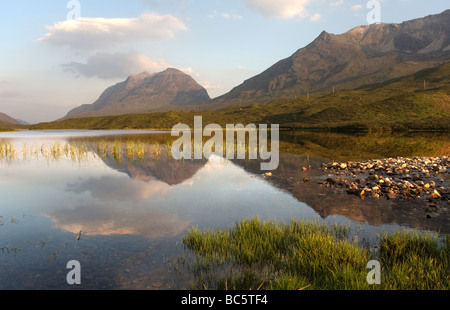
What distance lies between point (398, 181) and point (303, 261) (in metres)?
15.0

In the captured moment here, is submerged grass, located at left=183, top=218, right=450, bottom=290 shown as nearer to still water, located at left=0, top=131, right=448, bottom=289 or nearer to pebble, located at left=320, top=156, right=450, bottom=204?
still water, located at left=0, top=131, right=448, bottom=289

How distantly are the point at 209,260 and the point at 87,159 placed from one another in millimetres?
29764

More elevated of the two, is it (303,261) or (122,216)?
(303,261)

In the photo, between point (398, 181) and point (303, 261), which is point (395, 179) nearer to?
point (398, 181)

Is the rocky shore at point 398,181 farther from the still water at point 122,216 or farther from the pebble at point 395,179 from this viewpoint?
the still water at point 122,216

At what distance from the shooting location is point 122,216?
45.5ft

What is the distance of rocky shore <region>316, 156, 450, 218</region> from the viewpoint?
1641 centimetres

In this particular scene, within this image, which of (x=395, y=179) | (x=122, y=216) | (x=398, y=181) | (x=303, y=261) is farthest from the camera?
(x=395, y=179)

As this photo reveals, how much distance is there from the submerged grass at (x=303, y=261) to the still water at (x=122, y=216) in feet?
2.88

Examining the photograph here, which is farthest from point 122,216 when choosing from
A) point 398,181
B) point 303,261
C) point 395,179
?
point 395,179

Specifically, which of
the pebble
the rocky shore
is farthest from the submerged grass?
the pebble

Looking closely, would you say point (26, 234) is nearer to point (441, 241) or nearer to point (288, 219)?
point (288, 219)

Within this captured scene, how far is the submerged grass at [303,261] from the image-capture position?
6.91m
